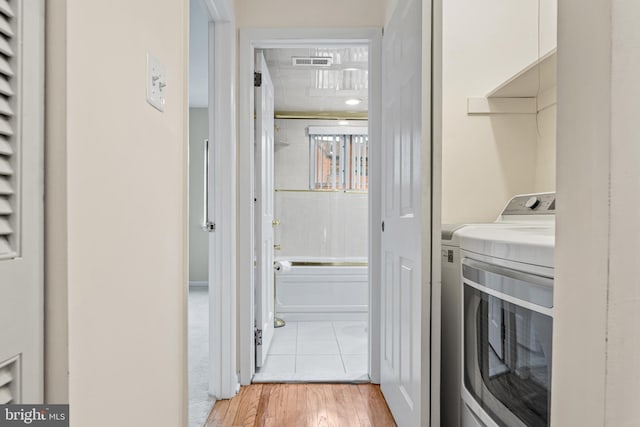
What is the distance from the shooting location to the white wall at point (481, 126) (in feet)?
6.75

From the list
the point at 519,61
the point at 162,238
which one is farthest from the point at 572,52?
the point at 519,61

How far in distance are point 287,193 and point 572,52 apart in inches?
169

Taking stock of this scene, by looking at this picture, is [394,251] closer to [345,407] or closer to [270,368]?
[345,407]

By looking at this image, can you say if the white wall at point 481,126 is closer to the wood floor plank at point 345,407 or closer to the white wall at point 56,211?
the wood floor plank at point 345,407

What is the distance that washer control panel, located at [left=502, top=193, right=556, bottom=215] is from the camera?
1577 mm

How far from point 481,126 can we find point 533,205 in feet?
1.91

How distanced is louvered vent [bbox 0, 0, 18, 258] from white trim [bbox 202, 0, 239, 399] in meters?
1.64

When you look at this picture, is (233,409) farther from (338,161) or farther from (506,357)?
(338,161)

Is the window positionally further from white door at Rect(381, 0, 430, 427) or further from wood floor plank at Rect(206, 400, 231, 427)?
wood floor plank at Rect(206, 400, 231, 427)

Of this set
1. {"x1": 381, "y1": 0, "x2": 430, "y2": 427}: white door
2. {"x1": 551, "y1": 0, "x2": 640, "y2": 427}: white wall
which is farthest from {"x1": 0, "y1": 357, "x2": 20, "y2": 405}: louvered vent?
{"x1": 381, "y1": 0, "x2": 430, "y2": 427}: white door

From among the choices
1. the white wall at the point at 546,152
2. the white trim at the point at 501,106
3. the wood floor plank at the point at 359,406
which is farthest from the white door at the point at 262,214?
the white wall at the point at 546,152

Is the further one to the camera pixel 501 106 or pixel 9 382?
pixel 501 106

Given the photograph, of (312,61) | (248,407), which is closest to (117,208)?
(248,407)

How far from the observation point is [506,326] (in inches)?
43.9
